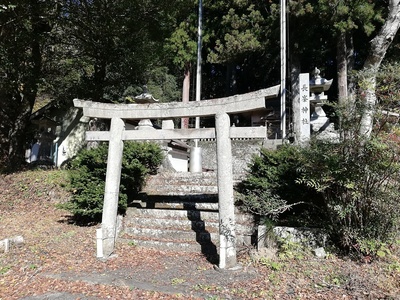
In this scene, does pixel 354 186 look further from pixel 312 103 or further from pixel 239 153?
pixel 239 153

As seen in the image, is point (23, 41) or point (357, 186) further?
point (23, 41)

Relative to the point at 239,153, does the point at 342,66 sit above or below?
above

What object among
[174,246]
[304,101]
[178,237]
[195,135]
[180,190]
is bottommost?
[174,246]

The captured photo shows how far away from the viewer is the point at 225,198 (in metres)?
5.13

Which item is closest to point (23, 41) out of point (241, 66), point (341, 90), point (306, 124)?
point (306, 124)

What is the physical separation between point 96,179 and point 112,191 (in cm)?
159

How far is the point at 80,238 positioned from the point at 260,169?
4075 mm

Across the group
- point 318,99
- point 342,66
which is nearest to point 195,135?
point 318,99

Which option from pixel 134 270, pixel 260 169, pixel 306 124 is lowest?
pixel 134 270

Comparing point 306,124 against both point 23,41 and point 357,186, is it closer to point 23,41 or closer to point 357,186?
point 357,186

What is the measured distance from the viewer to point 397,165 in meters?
4.25

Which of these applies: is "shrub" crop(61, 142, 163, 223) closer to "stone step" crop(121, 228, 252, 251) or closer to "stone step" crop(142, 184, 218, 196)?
"stone step" crop(142, 184, 218, 196)

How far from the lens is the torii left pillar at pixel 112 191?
5.68 metres

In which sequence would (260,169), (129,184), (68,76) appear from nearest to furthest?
(260,169) → (129,184) → (68,76)
